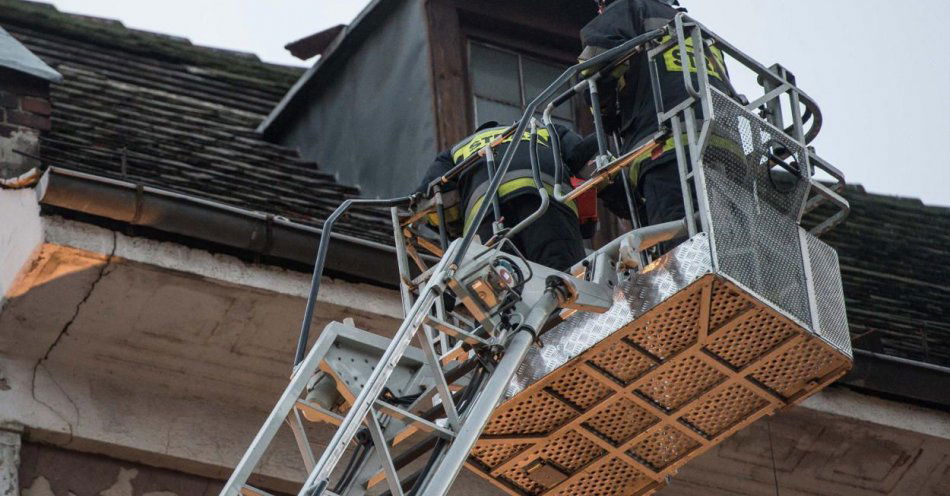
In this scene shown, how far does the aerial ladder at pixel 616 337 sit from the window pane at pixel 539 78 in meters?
2.90

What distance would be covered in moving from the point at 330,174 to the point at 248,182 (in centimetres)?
129

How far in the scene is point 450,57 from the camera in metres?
11.6

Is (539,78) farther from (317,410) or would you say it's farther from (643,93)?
(317,410)

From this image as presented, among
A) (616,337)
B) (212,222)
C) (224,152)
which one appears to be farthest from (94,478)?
(616,337)

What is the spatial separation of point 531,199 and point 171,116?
3390 millimetres

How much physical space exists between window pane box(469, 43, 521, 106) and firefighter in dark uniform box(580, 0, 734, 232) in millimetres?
2221

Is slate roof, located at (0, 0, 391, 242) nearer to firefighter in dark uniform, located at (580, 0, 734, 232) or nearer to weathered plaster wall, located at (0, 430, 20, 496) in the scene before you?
weathered plaster wall, located at (0, 430, 20, 496)

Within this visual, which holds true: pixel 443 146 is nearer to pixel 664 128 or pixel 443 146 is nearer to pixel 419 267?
pixel 419 267

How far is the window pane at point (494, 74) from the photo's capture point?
11.8 metres

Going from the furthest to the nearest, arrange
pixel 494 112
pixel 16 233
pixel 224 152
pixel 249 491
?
pixel 494 112
pixel 224 152
pixel 16 233
pixel 249 491

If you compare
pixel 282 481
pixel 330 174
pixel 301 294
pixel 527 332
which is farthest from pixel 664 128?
pixel 330 174

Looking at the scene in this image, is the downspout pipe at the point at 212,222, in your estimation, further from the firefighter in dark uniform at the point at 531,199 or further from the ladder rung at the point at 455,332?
the ladder rung at the point at 455,332

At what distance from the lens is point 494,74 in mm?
11867

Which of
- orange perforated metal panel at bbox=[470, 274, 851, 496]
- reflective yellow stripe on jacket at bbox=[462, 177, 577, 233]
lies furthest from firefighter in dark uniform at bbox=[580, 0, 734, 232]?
orange perforated metal panel at bbox=[470, 274, 851, 496]
